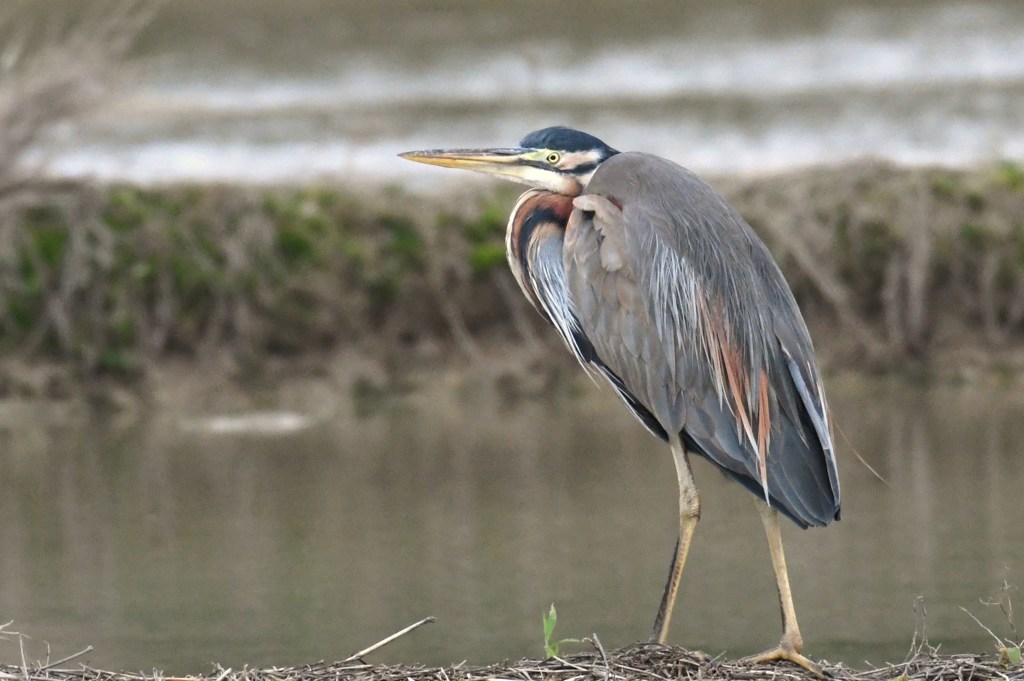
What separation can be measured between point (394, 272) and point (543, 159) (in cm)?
498

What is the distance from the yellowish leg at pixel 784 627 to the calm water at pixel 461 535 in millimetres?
819

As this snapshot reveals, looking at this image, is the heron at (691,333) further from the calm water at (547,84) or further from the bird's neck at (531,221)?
the calm water at (547,84)

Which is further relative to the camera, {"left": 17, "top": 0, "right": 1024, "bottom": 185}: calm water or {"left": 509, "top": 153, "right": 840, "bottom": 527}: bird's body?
{"left": 17, "top": 0, "right": 1024, "bottom": 185}: calm water

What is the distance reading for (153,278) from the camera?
963cm

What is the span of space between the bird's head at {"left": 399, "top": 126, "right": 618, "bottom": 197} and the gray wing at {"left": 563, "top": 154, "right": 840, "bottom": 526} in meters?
0.16

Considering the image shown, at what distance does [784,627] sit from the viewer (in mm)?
4496

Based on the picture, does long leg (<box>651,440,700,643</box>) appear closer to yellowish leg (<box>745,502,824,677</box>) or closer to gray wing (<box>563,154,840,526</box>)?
gray wing (<box>563,154,840,526</box>)

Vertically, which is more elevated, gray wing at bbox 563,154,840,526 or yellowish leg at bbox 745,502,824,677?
gray wing at bbox 563,154,840,526

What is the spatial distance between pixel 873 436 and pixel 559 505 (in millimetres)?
1830

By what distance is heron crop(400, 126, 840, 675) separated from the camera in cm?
459

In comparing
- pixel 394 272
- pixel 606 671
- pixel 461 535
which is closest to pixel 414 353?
pixel 394 272

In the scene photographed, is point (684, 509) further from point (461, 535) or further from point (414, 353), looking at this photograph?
point (414, 353)

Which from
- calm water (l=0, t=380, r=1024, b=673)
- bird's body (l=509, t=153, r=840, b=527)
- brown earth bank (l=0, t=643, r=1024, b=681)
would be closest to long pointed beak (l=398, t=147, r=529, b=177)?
bird's body (l=509, t=153, r=840, b=527)

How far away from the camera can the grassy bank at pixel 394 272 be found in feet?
31.2
